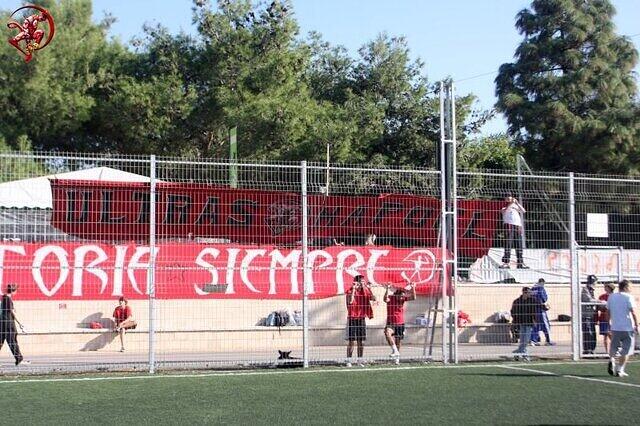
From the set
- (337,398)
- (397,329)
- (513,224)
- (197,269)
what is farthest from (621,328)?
(197,269)

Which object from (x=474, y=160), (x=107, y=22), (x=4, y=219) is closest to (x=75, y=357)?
(x=4, y=219)

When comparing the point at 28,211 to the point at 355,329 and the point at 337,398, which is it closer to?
the point at 355,329

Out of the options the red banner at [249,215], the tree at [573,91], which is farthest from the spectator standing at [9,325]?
the tree at [573,91]

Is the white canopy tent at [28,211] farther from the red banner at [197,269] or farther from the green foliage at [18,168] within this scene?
the red banner at [197,269]

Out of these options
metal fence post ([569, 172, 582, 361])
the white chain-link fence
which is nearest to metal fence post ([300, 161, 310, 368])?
the white chain-link fence

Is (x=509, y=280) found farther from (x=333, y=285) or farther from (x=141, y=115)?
(x=141, y=115)

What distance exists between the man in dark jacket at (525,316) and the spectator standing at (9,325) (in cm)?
942

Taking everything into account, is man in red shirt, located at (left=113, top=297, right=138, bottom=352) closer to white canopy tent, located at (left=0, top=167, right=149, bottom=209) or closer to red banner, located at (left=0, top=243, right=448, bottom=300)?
red banner, located at (left=0, top=243, right=448, bottom=300)

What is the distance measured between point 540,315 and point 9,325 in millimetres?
10676

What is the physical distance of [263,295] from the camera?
53.6 feet

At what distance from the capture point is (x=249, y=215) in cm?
1574

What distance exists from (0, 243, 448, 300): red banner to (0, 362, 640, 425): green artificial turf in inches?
85.4

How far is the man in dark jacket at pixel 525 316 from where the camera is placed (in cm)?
1688

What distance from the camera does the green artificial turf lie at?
9.92 meters
